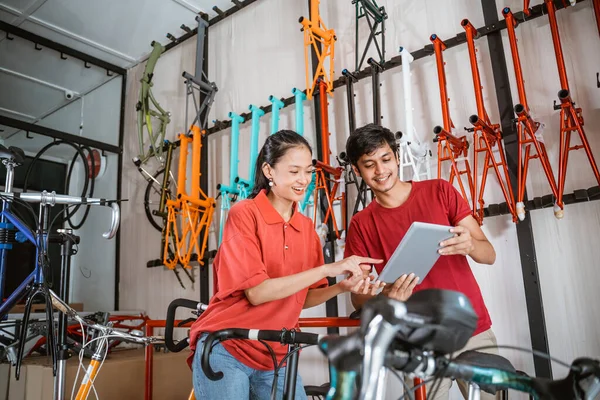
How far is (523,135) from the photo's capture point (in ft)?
8.94

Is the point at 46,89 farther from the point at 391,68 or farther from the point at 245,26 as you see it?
the point at 391,68

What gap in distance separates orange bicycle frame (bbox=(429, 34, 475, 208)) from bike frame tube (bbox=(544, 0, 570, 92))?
61cm

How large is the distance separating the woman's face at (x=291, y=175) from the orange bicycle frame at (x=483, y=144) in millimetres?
1384

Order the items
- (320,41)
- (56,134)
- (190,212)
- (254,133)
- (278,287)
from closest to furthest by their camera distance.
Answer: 1. (278,287)
2. (320,41)
3. (254,133)
4. (190,212)
5. (56,134)

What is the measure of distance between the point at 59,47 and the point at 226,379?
5124 millimetres

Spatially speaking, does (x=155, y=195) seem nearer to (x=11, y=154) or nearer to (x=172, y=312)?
(x=11, y=154)

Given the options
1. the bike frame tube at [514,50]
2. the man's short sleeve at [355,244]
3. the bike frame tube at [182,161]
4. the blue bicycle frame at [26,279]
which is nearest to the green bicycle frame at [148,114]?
the bike frame tube at [182,161]

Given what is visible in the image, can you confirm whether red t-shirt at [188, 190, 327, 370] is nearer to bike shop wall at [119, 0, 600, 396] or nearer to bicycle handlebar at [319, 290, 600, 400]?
bicycle handlebar at [319, 290, 600, 400]

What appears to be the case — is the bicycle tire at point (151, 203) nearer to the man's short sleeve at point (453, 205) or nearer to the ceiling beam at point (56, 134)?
the ceiling beam at point (56, 134)

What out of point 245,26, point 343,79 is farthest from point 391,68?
point 245,26

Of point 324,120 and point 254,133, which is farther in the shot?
point 254,133

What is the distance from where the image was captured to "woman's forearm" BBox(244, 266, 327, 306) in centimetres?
134

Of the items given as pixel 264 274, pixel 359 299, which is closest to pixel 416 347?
pixel 264 274

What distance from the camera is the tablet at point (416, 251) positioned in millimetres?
1478
